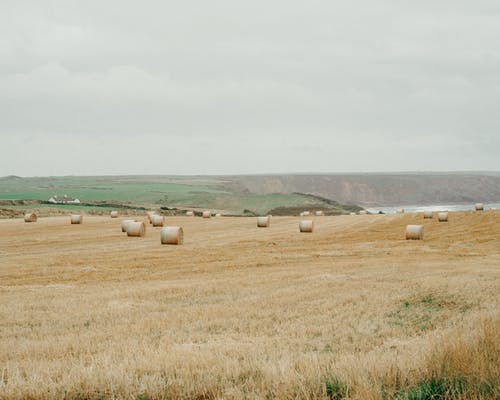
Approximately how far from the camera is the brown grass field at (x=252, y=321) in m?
5.22

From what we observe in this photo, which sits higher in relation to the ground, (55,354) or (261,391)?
(261,391)

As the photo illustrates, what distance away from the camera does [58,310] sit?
1177cm

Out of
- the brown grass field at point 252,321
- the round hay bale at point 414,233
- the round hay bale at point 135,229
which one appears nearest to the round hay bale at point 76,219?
the round hay bale at point 135,229

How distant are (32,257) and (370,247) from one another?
15.6 meters

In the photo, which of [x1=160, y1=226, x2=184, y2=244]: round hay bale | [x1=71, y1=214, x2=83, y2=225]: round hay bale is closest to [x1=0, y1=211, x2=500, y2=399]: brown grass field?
[x1=160, y1=226, x2=184, y2=244]: round hay bale

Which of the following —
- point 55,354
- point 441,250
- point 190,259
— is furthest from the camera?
point 441,250

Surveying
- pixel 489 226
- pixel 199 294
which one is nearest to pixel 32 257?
pixel 199 294

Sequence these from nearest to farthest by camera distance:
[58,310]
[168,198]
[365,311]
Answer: [365,311] < [58,310] < [168,198]

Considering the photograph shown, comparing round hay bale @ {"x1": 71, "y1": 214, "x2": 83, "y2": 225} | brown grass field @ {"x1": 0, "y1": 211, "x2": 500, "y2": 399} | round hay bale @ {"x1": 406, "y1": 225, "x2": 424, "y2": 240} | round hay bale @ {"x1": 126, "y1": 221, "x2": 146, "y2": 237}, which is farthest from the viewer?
round hay bale @ {"x1": 71, "y1": 214, "x2": 83, "y2": 225}

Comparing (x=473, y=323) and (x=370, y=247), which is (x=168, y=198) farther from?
(x=473, y=323)

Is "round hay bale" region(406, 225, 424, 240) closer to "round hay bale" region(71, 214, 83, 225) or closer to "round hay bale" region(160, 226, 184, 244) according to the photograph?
"round hay bale" region(160, 226, 184, 244)

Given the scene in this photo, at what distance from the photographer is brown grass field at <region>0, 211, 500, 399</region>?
522 centimetres

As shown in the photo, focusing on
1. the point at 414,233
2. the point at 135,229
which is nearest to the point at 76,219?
the point at 135,229

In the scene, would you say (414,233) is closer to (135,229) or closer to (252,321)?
(135,229)
